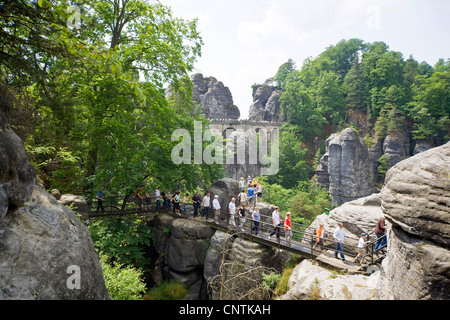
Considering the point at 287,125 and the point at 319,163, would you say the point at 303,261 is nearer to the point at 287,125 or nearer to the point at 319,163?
the point at 319,163

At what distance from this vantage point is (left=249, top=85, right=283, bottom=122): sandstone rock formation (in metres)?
52.5

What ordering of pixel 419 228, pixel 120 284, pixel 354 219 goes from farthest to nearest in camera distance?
pixel 354 219, pixel 120 284, pixel 419 228

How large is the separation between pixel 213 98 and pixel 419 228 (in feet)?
166

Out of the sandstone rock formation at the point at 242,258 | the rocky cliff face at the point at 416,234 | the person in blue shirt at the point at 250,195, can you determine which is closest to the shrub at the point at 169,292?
the sandstone rock formation at the point at 242,258

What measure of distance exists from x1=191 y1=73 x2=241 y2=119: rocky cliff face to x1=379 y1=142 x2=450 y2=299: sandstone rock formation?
1865 inches

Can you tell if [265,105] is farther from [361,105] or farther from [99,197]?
[99,197]

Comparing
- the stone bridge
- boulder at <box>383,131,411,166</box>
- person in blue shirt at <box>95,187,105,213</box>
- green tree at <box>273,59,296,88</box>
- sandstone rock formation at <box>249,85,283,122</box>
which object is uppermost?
green tree at <box>273,59,296,88</box>

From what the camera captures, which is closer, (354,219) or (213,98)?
(354,219)

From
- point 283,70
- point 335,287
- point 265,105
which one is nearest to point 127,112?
point 335,287

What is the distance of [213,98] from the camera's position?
5291 cm

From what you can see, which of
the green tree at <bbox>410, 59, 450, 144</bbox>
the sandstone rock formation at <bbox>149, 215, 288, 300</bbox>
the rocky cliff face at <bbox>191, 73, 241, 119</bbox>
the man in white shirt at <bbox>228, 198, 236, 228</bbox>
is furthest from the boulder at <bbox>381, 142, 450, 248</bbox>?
the rocky cliff face at <bbox>191, 73, 241, 119</bbox>

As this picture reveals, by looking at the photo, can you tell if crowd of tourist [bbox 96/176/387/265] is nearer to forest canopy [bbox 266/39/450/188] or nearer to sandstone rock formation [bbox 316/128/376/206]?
forest canopy [bbox 266/39/450/188]
